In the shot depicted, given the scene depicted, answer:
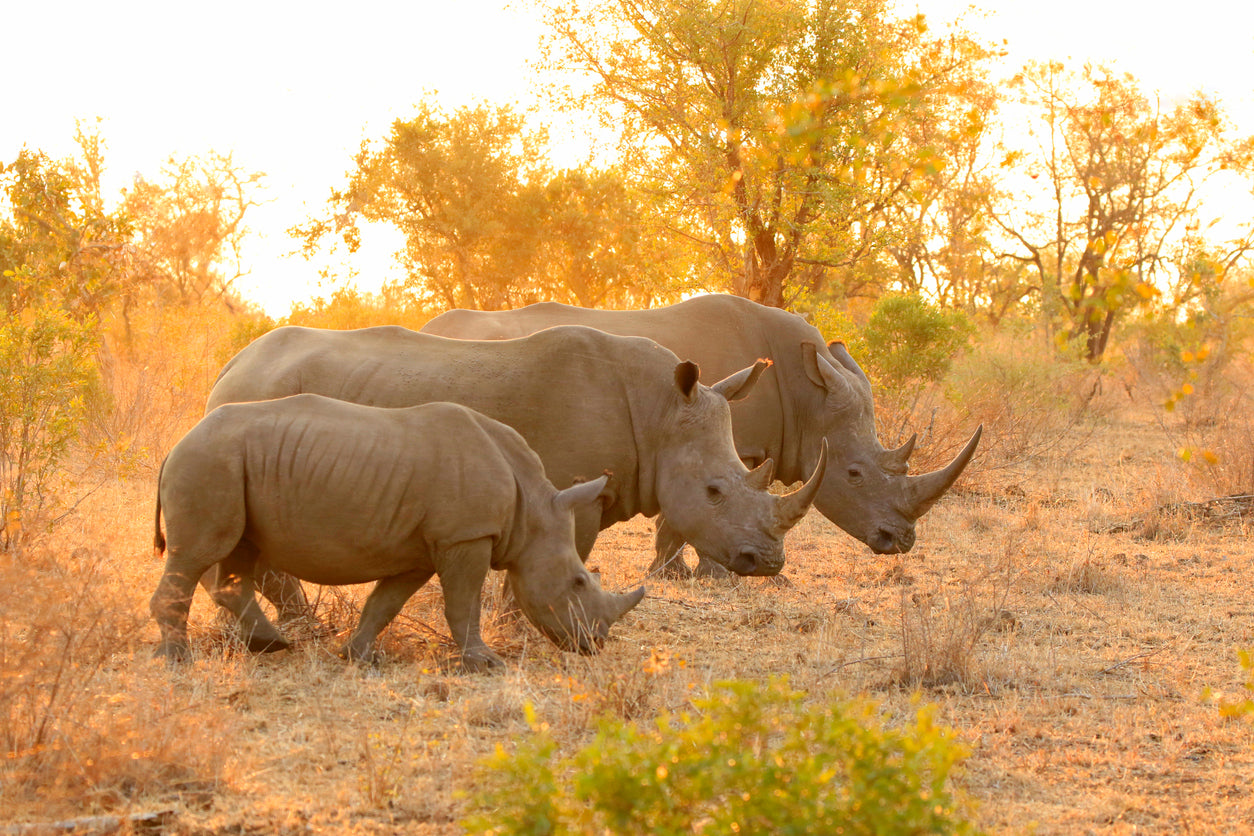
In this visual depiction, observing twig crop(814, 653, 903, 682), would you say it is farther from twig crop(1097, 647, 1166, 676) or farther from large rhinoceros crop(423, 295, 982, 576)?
large rhinoceros crop(423, 295, 982, 576)

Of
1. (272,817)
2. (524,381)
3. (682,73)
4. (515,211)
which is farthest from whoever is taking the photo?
(515,211)

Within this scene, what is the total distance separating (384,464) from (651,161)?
10984 millimetres

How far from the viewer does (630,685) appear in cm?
557

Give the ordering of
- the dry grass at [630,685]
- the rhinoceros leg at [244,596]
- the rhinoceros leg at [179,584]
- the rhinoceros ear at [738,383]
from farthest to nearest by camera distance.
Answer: the rhinoceros ear at [738,383] → the rhinoceros leg at [244,596] → the rhinoceros leg at [179,584] → the dry grass at [630,685]

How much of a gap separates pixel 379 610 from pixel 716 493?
6.49 feet

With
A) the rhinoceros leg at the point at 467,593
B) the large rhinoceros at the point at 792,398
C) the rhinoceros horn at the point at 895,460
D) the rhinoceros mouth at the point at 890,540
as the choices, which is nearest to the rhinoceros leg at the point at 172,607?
the rhinoceros leg at the point at 467,593

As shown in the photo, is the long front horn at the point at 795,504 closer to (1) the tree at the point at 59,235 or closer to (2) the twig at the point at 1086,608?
(2) the twig at the point at 1086,608

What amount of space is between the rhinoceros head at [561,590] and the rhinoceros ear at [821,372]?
306cm

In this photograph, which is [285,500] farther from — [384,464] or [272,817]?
[272,817]

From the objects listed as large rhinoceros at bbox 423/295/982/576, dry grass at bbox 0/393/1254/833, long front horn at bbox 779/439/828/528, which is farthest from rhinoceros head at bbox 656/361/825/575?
large rhinoceros at bbox 423/295/982/576

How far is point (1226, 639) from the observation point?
7.50 m

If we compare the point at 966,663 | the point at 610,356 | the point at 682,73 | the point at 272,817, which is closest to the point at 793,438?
the point at 610,356

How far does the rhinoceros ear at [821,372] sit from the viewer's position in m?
8.97

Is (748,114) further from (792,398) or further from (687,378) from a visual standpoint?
(687,378)
